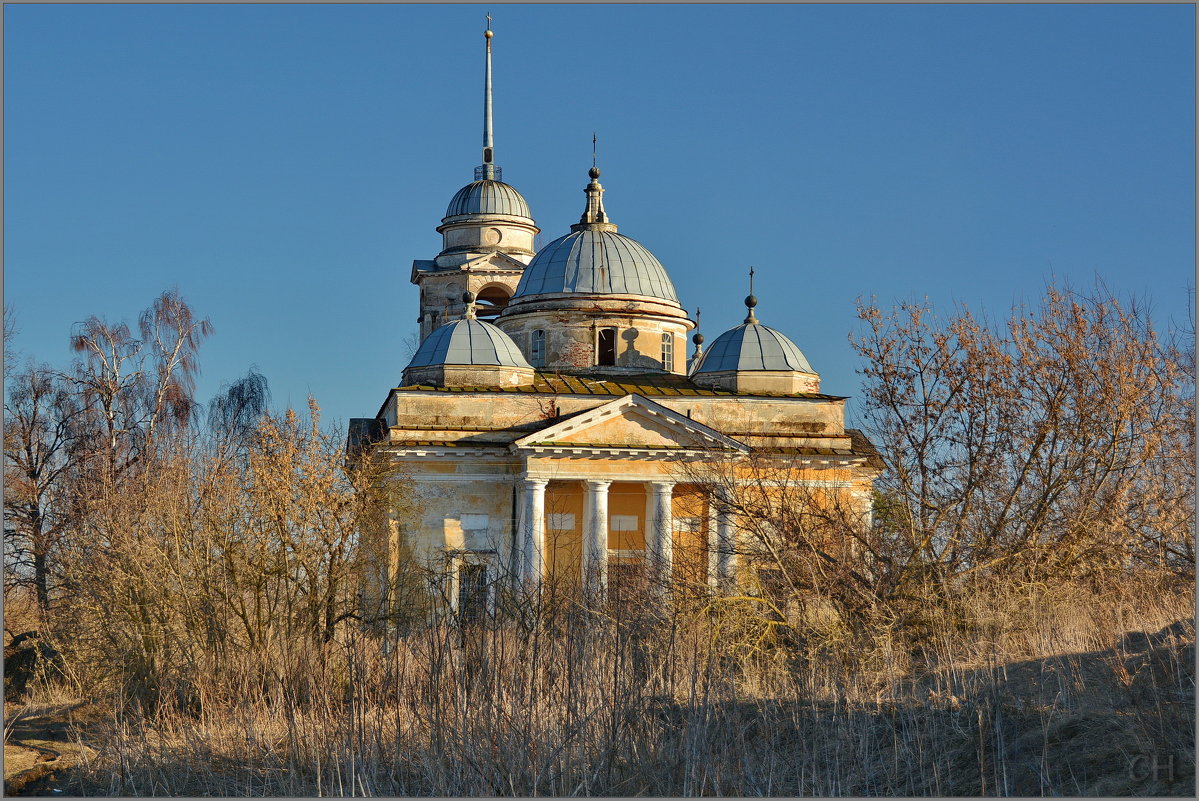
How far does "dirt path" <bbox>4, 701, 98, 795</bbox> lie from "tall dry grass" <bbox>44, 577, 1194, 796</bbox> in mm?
1165

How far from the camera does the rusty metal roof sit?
28828 millimetres

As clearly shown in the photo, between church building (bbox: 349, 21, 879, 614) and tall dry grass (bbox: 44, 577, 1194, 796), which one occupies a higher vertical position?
church building (bbox: 349, 21, 879, 614)

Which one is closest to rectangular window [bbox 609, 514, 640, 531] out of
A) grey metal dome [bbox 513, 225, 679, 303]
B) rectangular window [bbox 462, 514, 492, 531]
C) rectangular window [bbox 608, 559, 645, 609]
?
rectangular window [bbox 462, 514, 492, 531]

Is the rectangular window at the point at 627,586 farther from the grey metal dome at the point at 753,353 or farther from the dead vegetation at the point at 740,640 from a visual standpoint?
the grey metal dome at the point at 753,353

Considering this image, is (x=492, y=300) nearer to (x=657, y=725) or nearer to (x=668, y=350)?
(x=668, y=350)

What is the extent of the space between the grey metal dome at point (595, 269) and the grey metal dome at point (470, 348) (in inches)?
135

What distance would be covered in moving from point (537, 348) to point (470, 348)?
374 cm

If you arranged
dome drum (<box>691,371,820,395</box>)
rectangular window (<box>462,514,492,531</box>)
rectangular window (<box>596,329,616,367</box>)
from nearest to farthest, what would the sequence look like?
rectangular window (<box>462,514,492,531</box>) → dome drum (<box>691,371,820,395</box>) → rectangular window (<box>596,329,616,367</box>)

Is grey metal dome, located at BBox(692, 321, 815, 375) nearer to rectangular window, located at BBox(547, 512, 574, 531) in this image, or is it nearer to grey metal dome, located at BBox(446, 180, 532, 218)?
rectangular window, located at BBox(547, 512, 574, 531)

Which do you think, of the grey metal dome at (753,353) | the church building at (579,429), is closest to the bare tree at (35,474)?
the church building at (579,429)

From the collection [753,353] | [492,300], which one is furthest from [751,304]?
[492,300]

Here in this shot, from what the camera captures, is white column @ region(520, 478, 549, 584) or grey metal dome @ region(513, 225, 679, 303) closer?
white column @ region(520, 478, 549, 584)

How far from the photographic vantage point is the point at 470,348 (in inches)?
1153

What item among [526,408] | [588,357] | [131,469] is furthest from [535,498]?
[131,469]
